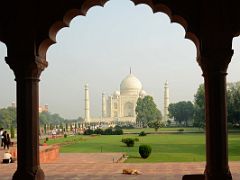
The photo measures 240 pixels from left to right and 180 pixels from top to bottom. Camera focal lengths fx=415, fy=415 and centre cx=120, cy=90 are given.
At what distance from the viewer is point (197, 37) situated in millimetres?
4762

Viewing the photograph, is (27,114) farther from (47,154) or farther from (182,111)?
(182,111)

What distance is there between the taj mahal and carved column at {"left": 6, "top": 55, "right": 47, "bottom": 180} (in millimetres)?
84487

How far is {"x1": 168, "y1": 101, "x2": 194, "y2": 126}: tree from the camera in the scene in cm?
7331

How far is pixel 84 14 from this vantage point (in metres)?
5.01

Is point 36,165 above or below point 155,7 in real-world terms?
below

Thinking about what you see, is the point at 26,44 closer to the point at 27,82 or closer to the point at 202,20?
the point at 27,82

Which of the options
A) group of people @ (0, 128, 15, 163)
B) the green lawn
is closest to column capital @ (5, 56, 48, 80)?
group of people @ (0, 128, 15, 163)

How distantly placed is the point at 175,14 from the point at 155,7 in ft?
0.96

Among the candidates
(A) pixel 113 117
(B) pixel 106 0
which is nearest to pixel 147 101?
(A) pixel 113 117

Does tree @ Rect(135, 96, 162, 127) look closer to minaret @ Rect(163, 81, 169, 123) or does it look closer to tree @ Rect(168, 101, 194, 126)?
tree @ Rect(168, 101, 194, 126)

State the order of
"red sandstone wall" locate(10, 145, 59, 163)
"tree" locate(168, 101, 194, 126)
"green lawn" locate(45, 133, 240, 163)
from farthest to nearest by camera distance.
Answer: "tree" locate(168, 101, 194, 126), "green lawn" locate(45, 133, 240, 163), "red sandstone wall" locate(10, 145, 59, 163)

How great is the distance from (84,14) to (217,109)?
6.34ft

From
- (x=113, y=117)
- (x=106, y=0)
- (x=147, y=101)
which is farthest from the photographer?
(x=113, y=117)

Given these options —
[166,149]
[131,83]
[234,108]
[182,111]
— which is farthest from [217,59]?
[131,83]
